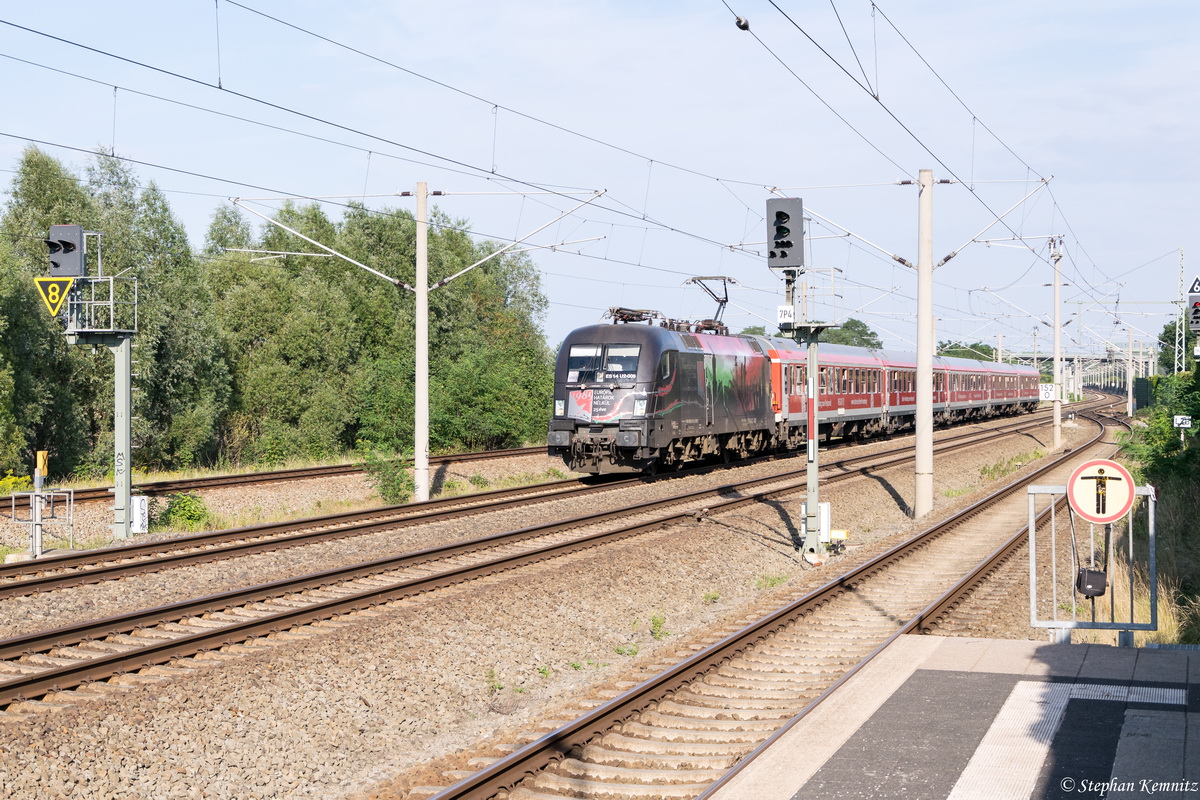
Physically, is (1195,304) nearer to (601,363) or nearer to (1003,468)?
(1003,468)

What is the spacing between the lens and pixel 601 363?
25109mm

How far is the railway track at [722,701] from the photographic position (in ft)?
24.1

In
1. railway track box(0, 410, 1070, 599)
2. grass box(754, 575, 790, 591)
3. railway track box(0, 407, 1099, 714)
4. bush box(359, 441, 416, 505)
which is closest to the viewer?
railway track box(0, 407, 1099, 714)

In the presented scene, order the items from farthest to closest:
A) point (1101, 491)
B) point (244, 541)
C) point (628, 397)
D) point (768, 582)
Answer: point (628, 397) < point (244, 541) < point (768, 582) < point (1101, 491)

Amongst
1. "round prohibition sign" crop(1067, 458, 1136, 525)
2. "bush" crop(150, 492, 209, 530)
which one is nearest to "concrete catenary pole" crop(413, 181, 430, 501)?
"bush" crop(150, 492, 209, 530)

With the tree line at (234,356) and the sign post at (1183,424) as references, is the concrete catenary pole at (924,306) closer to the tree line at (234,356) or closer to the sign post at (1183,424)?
the sign post at (1183,424)

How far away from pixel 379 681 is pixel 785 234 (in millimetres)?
8808

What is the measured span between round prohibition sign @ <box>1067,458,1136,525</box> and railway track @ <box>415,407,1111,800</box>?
2.12 metres

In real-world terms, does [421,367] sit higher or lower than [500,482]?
higher

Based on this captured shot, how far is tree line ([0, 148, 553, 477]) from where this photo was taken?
35.2 m

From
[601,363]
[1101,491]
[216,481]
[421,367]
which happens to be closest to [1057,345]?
[601,363]

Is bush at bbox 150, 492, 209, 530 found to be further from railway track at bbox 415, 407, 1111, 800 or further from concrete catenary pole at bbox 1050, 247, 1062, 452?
concrete catenary pole at bbox 1050, 247, 1062, 452

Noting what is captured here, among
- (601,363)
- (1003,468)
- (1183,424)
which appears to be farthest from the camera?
(1003,468)

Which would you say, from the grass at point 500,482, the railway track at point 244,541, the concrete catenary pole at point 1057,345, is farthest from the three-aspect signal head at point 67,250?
the concrete catenary pole at point 1057,345
